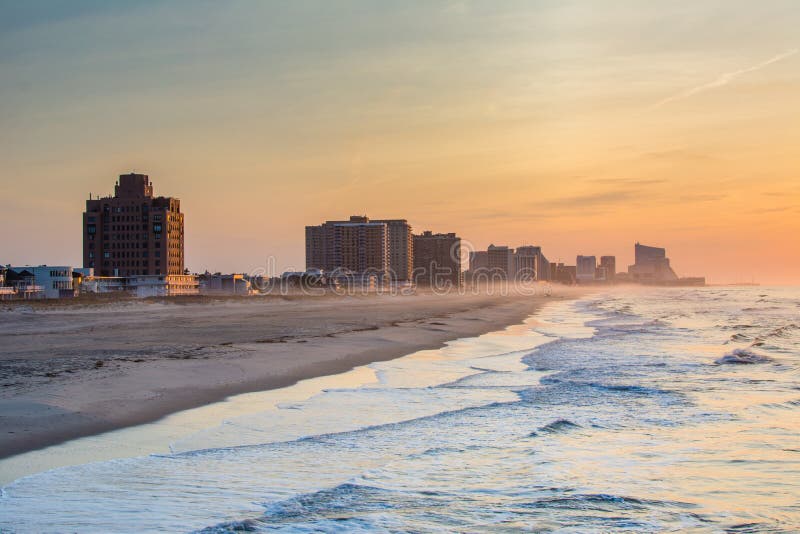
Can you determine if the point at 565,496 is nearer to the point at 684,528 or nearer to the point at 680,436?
the point at 684,528

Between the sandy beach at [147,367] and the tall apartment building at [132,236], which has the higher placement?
the tall apartment building at [132,236]

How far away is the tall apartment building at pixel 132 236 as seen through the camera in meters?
147

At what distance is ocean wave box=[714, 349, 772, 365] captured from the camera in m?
21.5

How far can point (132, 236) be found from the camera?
148 meters

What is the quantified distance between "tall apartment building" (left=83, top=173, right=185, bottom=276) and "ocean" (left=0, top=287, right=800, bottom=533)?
5517 inches

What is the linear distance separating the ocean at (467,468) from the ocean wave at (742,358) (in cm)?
464

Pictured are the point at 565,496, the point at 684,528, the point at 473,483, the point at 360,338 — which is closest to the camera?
the point at 684,528

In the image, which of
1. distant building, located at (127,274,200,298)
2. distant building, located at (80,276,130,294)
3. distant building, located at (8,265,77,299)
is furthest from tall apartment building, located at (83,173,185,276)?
distant building, located at (8,265,77,299)

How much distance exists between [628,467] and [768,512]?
1.94 metres

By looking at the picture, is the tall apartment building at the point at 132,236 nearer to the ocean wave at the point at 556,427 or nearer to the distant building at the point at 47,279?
the distant building at the point at 47,279

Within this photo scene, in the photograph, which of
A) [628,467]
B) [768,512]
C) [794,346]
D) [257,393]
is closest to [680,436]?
[628,467]

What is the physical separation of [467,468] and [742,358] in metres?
16.7

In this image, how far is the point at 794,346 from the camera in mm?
26984

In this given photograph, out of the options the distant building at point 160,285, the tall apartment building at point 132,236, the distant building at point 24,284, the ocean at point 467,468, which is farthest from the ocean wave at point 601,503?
the tall apartment building at point 132,236
